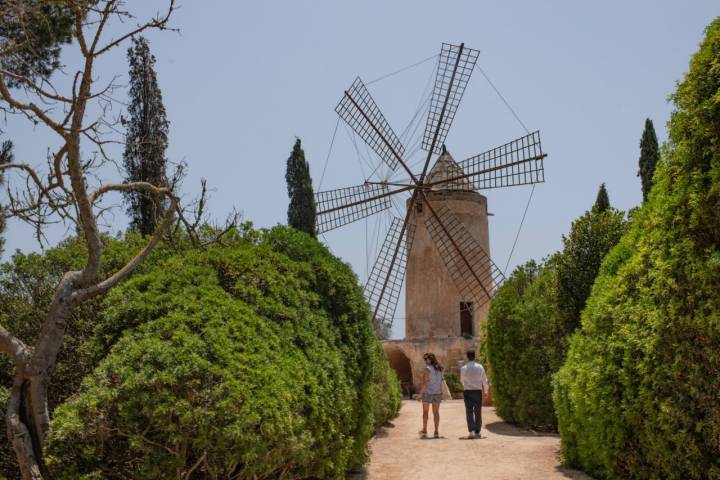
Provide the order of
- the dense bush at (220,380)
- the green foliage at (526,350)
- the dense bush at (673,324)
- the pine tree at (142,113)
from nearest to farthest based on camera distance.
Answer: the dense bush at (220,380) < the dense bush at (673,324) < the green foliage at (526,350) < the pine tree at (142,113)

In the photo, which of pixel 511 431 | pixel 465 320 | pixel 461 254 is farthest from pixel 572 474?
pixel 465 320

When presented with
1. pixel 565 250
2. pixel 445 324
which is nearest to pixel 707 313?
pixel 565 250


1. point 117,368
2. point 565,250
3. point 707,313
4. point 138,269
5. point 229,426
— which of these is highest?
point 565,250

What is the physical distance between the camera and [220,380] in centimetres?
491

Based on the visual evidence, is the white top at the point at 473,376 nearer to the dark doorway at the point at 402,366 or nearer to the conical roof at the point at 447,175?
the conical roof at the point at 447,175

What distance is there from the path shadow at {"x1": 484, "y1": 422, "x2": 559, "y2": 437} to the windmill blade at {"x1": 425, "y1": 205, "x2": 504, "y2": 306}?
7.51 meters

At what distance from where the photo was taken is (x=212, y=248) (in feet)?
23.4

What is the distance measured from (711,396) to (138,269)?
5.11 metres

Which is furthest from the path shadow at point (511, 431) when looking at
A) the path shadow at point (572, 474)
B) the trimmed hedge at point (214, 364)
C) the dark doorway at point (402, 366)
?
the dark doorway at point (402, 366)

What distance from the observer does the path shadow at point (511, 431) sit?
1134cm

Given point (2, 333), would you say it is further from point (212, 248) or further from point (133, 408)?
point (212, 248)

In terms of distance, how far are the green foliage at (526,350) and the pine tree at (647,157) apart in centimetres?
378

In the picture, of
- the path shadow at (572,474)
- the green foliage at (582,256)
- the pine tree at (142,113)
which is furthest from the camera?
the pine tree at (142,113)

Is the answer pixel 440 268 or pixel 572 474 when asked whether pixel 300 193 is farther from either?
pixel 440 268
